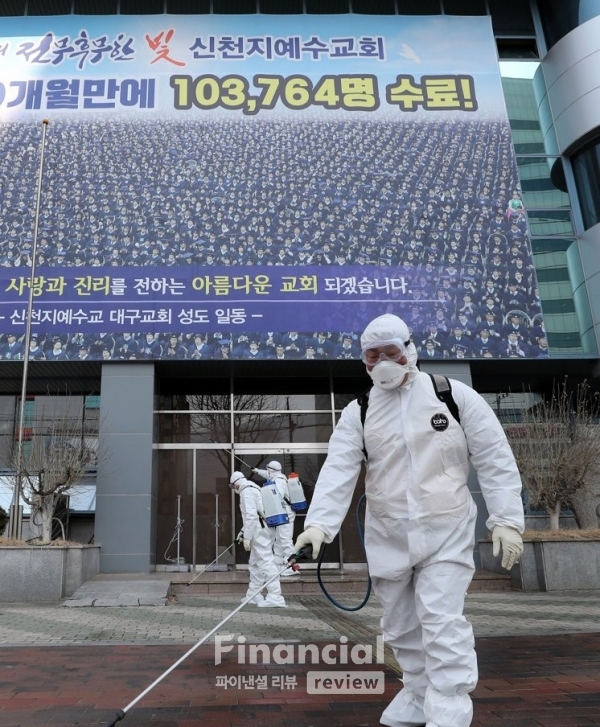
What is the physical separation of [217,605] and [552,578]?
5265mm

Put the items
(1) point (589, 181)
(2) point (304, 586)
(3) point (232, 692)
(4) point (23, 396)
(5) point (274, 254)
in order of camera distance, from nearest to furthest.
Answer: (3) point (232, 692), (2) point (304, 586), (4) point (23, 396), (5) point (274, 254), (1) point (589, 181)

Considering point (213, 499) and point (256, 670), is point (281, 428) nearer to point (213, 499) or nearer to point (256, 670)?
point (213, 499)

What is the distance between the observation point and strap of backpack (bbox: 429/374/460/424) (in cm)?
345

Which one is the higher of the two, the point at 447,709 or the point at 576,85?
the point at 576,85

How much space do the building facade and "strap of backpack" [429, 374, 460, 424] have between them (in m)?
10.6

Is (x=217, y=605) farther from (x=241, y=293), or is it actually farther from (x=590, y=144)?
(x=590, y=144)

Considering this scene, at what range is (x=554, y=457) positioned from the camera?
12.1 m

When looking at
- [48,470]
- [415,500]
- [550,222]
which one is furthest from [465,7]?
[415,500]

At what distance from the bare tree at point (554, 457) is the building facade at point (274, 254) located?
5.32 ft

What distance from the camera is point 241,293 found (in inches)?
580

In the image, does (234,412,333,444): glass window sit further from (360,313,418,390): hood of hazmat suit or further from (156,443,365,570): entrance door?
(360,313,418,390): hood of hazmat suit

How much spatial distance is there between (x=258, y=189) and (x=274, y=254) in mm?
1731

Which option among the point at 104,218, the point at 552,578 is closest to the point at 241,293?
the point at 104,218

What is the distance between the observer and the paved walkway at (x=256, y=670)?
376cm
